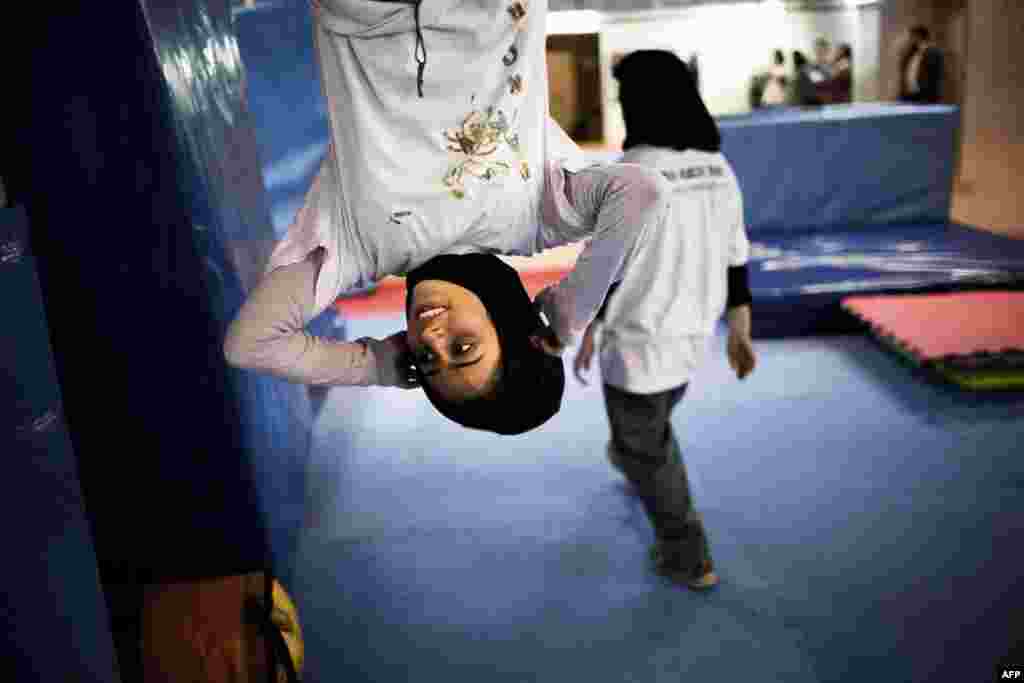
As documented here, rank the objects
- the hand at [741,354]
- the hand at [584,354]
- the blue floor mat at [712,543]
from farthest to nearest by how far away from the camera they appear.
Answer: the hand at [584,354] < the hand at [741,354] < the blue floor mat at [712,543]

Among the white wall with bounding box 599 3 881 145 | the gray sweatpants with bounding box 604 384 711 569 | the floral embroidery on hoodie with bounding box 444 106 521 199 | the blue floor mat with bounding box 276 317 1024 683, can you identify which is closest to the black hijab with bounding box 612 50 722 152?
the gray sweatpants with bounding box 604 384 711 569

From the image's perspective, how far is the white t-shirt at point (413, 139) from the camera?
4.60 ft

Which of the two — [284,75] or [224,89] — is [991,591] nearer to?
[224,89]

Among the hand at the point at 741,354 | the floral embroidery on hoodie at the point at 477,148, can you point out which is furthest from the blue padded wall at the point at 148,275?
the hand at the point at 741,354

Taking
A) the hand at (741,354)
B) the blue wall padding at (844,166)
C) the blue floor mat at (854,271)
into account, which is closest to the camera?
the hand at (741,354)

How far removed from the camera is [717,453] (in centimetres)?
375

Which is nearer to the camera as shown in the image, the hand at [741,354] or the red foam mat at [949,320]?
the hand at [741,354]

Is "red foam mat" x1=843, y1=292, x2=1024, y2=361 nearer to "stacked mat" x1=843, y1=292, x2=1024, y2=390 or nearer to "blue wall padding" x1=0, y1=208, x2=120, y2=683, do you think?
"stacked mat" x1=843, y1=292, x2=1024, y2=390

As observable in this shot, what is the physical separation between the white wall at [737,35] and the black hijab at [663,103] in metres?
6.39

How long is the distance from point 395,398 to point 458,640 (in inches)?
87.7

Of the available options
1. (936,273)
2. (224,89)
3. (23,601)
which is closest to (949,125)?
(936,273)

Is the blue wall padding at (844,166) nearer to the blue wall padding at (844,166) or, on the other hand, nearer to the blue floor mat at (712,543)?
the blue wall padding at (844,166)

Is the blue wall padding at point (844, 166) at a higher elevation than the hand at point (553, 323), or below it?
below

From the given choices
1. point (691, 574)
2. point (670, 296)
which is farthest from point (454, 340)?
point (691, 574)
